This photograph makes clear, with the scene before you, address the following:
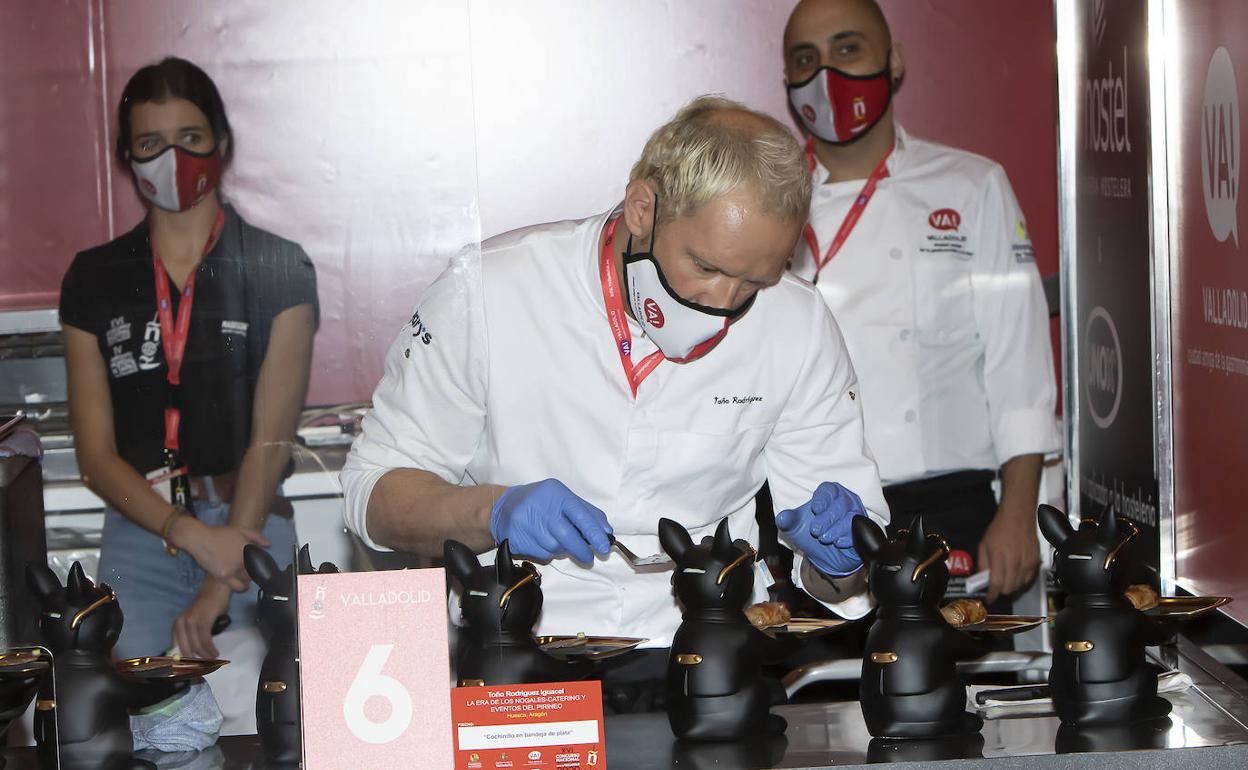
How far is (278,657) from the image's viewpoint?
3.89 feet

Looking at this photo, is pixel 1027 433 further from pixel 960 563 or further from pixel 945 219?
pixel 945 219

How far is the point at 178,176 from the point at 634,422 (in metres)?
0.73

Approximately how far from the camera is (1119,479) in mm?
2436

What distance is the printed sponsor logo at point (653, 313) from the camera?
158cm

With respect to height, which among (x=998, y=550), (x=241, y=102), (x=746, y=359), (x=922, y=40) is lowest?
(x=998, y=550)

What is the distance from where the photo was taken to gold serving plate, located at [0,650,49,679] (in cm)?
116

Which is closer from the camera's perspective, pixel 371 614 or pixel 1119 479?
pixel 371 614

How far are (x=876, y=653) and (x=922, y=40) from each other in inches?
82.0

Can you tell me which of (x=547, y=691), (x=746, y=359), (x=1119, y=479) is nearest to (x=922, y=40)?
(x=1119, y=479)

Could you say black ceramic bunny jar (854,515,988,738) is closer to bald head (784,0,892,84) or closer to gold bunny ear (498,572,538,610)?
gold bunny ear (498,572,538,610)

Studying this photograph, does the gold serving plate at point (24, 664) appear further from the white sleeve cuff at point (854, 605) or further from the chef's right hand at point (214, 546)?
the white sleeve cuff at point (854, 605)

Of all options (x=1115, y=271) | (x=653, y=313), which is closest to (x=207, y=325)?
(x=653, y=313)

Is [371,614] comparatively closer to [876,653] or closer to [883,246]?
[876,653]

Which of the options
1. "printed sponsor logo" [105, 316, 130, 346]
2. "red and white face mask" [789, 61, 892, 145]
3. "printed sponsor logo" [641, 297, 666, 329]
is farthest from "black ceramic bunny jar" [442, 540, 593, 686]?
"red and white face mask" [789, 61, 892, 145]
